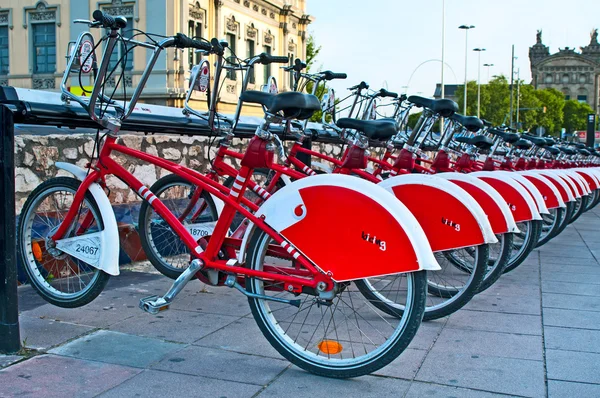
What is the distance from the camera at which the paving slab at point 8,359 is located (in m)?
3.87

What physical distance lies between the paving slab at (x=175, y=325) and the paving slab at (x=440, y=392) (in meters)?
1.37

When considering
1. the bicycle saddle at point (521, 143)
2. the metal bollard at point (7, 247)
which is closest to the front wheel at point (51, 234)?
the metal bollard at point (7, 247)

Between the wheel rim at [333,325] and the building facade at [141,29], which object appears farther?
the building facade at [141,29]

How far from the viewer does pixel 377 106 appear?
26.1 feet

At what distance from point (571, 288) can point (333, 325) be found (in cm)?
271

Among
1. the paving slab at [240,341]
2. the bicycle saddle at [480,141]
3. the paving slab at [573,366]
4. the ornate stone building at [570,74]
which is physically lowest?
the paving slab at [573,366]

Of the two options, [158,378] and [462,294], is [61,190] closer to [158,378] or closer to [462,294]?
[158,378]

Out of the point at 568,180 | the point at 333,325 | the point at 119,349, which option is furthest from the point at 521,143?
the point at 119,349

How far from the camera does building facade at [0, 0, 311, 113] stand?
1398 inches

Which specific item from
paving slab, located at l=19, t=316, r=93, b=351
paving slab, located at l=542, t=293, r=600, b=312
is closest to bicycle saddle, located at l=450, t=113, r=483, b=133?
paving slab, located at l=542, t=293, r=600, b=312

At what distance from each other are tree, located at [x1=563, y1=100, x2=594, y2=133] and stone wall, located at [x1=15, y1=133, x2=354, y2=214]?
134047mm

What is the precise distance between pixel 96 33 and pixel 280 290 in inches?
1399

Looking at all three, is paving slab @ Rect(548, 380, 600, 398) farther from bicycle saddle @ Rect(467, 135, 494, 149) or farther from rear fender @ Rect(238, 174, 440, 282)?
bicycle saddle @ Rect(467, 135, 494, 149)

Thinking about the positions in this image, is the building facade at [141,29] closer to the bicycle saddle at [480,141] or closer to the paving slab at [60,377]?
the bicycle saddle at [480,141]
